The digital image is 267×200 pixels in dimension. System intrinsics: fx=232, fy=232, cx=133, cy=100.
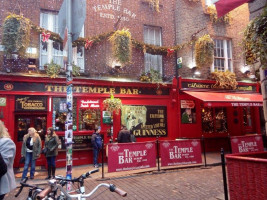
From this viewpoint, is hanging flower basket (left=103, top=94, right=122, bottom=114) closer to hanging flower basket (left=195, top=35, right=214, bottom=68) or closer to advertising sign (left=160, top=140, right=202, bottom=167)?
advertising sign (left=160, top=140, right=202, bottom=167)

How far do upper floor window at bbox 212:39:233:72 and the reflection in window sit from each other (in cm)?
757

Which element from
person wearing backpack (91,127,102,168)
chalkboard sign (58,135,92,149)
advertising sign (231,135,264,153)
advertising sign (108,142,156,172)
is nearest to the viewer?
advertising sign (108,142,156,172)

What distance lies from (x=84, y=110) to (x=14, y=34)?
4335 millimetres

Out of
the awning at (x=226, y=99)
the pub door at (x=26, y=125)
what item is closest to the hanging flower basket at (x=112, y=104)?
the pub door at (x=26, y=125)

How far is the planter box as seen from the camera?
12.3 ft

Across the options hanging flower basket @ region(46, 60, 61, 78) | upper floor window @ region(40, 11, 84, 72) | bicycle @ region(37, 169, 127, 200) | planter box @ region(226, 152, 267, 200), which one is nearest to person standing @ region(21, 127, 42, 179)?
hanging flower basket @ region(46, 60, 61, 78)

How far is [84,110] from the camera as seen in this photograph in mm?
11078

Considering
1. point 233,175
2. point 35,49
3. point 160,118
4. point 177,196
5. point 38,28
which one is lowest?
point 177,196

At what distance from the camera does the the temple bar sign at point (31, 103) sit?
9.89m

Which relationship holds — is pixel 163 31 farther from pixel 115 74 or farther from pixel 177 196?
pixel 177 196

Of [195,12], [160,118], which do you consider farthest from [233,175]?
[195,12]

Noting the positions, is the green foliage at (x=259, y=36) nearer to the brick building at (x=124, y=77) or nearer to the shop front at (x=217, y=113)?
the brick building at (x=124, y=77)

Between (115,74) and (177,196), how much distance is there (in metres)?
7.20

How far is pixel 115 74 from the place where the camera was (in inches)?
465
